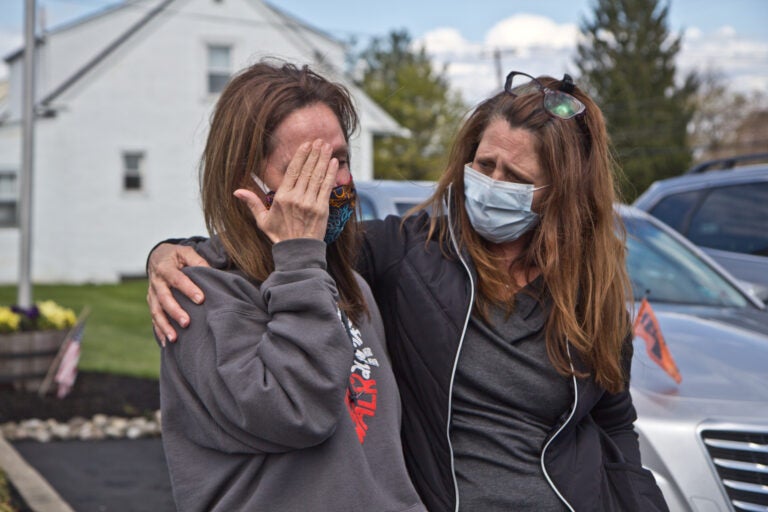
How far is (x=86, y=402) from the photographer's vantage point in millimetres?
8422

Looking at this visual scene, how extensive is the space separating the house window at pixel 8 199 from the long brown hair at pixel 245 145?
2425 cm

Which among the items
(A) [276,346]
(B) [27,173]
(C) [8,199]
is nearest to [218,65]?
(C) [8,199]

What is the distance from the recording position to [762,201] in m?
6.37

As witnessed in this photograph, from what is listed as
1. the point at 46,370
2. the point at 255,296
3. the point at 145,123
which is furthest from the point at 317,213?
the point at 145,123

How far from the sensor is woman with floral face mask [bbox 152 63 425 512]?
69.9 inches

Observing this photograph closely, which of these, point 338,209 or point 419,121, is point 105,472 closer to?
point 338,209

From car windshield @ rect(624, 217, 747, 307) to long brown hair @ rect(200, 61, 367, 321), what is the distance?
2.91 meters

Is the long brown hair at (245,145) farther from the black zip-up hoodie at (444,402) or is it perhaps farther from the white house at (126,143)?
the white house at (126,143)

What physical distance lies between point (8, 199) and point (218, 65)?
681 cm

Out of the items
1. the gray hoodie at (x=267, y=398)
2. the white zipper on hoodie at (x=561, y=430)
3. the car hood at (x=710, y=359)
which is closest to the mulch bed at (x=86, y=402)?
the car hood at (x=710, y=359)

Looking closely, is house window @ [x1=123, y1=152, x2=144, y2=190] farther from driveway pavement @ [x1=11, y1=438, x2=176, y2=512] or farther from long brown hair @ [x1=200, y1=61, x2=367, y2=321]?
long brown hair @ [x1=200, y1=61, x2=367, y2=321]

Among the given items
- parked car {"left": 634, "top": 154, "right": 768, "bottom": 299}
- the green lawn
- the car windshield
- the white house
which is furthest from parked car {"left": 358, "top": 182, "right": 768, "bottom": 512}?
the white house

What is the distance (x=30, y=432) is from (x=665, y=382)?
5.77 metres

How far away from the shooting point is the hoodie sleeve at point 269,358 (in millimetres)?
1746
